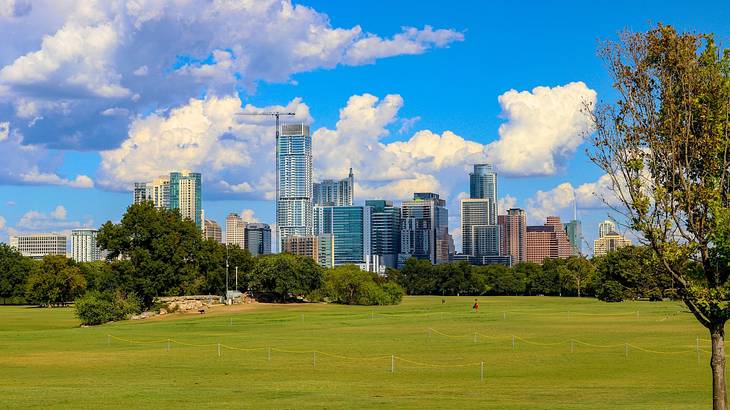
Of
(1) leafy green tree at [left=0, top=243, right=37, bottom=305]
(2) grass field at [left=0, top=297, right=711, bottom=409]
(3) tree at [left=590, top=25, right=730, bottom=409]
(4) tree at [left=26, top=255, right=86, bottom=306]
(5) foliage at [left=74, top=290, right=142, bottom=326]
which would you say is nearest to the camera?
(3) tree at [left=590, top=25, right=730, bottom=409]

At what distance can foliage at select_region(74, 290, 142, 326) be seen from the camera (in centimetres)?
11025

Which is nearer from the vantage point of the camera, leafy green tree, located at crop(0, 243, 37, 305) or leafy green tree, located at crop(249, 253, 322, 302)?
leafy green tree, located at crop(249, 253, 322, 302)

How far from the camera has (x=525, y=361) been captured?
58.3m

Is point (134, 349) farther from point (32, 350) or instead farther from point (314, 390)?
point (314, 390)

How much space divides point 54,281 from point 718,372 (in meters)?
162

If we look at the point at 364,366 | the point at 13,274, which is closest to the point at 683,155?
the point at 364,366

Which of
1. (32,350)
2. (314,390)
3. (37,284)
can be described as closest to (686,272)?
(314,390)

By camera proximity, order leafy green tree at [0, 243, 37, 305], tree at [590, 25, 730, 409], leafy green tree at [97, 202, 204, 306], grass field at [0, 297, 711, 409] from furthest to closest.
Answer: leafy green tree at [0, 243, 37, 305] → leafy green tree at [97, 202, 204, 306] → grass field at [0, 297, 711, 409] → tree at [590, 25, 730, 409]

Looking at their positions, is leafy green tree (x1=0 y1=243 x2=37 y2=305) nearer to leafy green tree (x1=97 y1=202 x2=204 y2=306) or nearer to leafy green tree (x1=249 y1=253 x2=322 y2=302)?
leafy green tree (x1=249 y1=253 x2=322 y2=302)

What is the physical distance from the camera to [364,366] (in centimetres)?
5597

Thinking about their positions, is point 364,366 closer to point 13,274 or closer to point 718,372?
point 718,372

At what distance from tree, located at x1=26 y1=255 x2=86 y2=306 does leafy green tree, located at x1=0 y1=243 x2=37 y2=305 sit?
14809mm

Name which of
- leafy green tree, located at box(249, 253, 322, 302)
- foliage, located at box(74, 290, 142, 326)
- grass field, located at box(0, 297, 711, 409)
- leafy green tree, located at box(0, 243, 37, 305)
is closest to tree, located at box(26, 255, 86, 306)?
leafy green tree, located at box(0, 243, 37, 305)

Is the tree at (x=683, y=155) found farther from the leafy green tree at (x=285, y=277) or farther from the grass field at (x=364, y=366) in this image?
the leafy green tree at (x=285, y=277)
